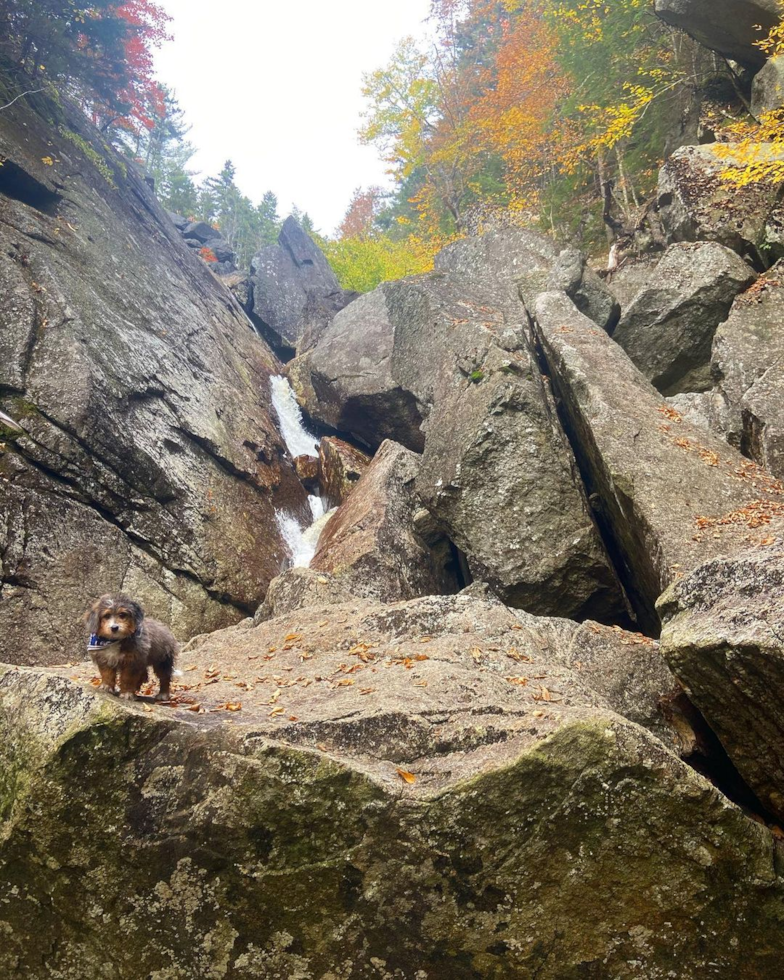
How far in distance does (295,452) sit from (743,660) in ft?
60.4

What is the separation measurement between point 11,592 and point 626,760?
11.5m

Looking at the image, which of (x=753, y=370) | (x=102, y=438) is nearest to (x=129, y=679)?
(x=102, y=438)

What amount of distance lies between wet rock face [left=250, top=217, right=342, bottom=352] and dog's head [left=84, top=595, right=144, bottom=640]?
2705 cm

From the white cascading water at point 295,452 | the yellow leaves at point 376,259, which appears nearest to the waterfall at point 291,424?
the white cascading water at point 295,452

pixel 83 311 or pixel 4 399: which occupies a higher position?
pixel 83 311

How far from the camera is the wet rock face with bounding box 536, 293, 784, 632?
9562mm

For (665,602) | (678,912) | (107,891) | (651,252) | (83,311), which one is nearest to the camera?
(107,891)

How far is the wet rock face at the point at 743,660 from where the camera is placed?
213 inches

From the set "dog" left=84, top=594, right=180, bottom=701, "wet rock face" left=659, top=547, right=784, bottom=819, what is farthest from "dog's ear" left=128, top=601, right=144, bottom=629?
"wet rock face" left=659, top=547, right=784, bottom=819

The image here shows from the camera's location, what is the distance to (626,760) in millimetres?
4477

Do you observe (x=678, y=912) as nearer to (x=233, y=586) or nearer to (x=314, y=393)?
(x=233, y=586)

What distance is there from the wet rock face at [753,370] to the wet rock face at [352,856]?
343 inches

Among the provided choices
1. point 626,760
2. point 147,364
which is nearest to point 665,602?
point 626,760

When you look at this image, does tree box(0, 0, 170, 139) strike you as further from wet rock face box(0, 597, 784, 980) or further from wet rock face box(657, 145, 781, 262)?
wet rock face box(0, 597, 784, 980)
